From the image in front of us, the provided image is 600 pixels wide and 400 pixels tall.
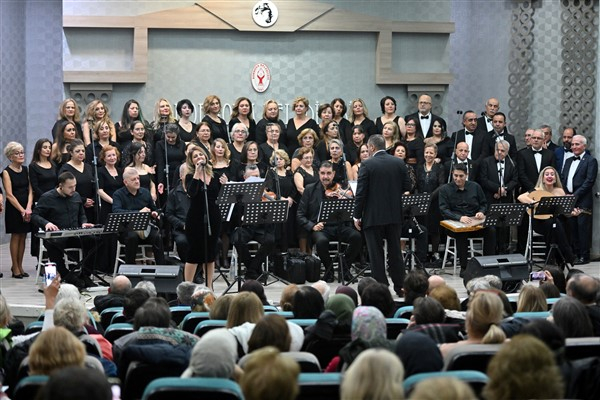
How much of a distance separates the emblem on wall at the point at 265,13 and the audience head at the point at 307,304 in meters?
8.31

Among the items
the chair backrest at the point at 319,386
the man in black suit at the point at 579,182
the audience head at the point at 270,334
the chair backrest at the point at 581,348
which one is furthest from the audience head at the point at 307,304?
the man in black suit at the point at 579,182

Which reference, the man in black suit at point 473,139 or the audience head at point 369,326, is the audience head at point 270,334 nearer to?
the audience head at point 369,326

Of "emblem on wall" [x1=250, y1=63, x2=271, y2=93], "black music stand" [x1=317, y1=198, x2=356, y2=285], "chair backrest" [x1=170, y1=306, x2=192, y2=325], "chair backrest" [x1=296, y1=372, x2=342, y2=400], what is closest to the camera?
"chair backrest" [x1=296, y1=372, x2=342, y2=400]

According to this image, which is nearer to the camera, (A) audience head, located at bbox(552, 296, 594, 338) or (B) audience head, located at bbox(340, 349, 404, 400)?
(B) audience head, located at bbox(340, 349, 404, 400)

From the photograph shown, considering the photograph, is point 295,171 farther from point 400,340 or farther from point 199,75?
point 400,340

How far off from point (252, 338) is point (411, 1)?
1018 centimetres

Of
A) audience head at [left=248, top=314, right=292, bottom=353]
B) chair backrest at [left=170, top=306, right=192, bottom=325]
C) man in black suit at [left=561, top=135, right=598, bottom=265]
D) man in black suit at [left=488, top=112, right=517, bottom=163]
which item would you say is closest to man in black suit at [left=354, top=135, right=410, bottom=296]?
chair backrest at [left=170, top=306, right=192, bottom=325]

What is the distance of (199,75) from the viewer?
14.1m

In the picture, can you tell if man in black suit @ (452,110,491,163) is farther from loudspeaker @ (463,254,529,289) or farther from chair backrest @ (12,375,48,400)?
chair backrest @ (12,375,48,400)

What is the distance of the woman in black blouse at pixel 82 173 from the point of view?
35.9ft

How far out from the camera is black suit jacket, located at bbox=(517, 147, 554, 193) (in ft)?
40.8

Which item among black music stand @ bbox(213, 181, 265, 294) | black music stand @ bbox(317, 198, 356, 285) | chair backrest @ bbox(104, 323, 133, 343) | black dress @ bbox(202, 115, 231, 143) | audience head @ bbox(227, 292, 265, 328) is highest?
black dress @ bbox(202, 115, 231, 143)

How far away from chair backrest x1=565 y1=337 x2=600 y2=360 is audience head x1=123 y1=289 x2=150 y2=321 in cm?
283

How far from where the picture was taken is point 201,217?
31.8ft
